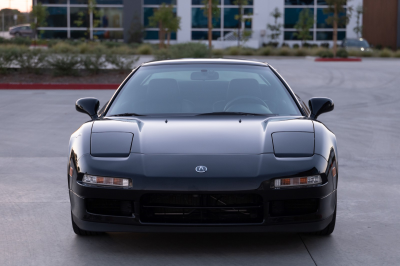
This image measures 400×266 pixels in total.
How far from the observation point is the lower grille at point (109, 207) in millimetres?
3770

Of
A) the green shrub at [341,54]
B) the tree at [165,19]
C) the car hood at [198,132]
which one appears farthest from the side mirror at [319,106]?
the tree at [165,19]

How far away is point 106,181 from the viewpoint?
376 centimetres

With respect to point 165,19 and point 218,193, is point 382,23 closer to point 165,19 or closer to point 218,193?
point 165,19

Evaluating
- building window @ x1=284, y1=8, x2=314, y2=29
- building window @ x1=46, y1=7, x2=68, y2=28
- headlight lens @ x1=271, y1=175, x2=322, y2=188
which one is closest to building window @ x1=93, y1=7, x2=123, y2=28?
building window @ x1=46, y1=7, x2=68, y2=28

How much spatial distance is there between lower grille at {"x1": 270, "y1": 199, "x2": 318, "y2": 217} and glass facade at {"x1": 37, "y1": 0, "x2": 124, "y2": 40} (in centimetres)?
5288

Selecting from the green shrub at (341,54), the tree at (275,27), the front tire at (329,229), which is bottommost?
the front tire at (329,229)

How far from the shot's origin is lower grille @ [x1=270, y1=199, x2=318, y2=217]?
3.76m

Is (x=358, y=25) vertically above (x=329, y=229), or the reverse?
(x=358, y=25)

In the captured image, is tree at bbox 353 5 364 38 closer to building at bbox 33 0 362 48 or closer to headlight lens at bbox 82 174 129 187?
building at bbox 33 0 362 48

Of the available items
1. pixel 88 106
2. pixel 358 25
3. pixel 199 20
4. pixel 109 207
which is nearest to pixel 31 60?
pixel 88 106

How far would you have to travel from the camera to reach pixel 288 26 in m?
57.2

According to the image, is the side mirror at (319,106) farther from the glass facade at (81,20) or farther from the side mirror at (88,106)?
the glass facade at (81,20)

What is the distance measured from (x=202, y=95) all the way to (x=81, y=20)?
52.2 m

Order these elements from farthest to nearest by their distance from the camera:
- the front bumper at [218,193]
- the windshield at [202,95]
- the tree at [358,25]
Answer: the tree at [358,25], the windshield at [202,95], the front bumper at [218,193]
